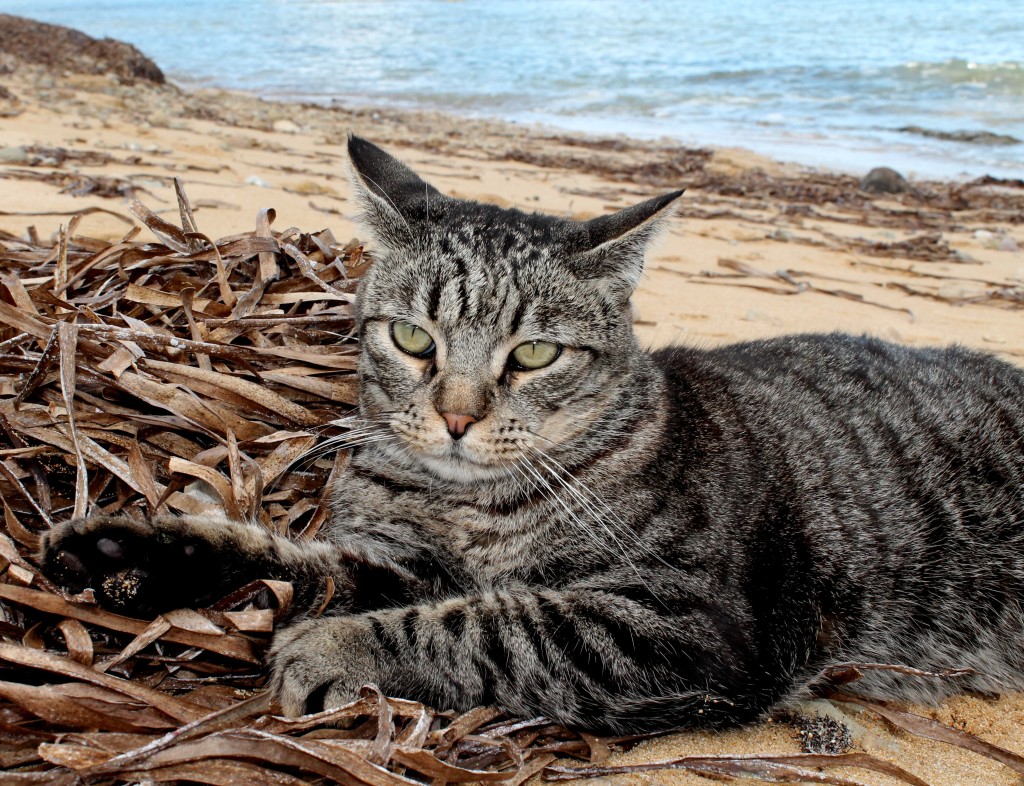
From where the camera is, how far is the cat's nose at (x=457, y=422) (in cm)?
254

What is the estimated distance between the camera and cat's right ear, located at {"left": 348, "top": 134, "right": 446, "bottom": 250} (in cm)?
288

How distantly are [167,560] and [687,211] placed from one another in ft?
22.7

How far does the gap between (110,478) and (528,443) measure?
1309mm

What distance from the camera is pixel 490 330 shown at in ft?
8.79

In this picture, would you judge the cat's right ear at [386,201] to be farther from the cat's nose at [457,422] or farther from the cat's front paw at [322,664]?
the cat's front paw at [322,664]

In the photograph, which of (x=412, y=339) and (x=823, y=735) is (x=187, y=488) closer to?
(x=412, y=339)

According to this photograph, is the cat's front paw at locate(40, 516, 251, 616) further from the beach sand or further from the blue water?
the blue water

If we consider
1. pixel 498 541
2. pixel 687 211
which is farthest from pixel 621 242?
pixel 687 211

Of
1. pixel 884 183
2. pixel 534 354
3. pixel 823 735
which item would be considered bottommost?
pixel 823 735

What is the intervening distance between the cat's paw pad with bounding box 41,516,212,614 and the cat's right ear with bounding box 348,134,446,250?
1.21m

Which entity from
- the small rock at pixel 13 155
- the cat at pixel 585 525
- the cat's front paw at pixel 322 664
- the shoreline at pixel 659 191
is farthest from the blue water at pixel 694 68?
the cat's front paw at pixel 322 664

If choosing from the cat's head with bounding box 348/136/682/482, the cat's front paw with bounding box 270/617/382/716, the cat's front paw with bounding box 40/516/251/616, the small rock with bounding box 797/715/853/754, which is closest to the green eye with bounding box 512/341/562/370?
the cat's head with bounding box 348/136/682/482

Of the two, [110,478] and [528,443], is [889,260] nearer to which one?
[528,443]

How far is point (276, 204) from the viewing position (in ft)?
21.3
